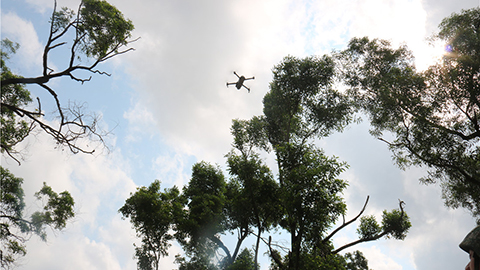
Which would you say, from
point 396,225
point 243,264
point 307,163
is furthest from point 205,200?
point 396,225

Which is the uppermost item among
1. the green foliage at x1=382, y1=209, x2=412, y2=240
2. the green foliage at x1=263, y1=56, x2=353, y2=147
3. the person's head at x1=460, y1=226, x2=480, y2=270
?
the green foliage at x1=263, y1=56, x2=353, y2=147

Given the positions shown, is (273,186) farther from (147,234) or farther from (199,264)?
(147,234)

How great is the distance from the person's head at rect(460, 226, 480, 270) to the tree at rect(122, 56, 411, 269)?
304 inches

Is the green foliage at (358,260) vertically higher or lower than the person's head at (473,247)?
higher

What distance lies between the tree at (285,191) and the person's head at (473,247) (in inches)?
304

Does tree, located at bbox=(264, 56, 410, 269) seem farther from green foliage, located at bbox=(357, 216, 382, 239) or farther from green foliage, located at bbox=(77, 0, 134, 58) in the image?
green foliage, located at bbox=(77, 0, 134, 58)

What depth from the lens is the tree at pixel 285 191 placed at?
11.9 metres

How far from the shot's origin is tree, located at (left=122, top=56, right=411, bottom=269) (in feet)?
38.9

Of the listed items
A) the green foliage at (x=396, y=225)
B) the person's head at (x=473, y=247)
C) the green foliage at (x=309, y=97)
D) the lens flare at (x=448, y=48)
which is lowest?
the person's head at (x=473, y=247)

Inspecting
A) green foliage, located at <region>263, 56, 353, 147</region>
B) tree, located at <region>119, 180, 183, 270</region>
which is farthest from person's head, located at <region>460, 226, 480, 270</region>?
tree, located at <region>119, 180, 183, 270</region>

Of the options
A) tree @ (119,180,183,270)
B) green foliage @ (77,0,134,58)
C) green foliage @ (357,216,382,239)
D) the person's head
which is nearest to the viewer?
the person's head

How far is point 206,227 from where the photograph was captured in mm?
20188

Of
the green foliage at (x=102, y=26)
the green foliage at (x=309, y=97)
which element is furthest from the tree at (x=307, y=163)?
the green foliage at (x=102, y=26)

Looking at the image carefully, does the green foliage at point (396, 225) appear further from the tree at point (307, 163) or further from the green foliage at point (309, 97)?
the green foliage at point (309, 97)
